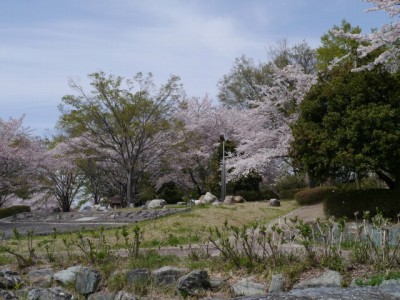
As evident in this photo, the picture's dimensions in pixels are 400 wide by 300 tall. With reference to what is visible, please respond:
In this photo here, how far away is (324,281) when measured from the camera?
5273 millimetres

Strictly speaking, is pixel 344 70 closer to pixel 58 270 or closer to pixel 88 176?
pixel 58 270

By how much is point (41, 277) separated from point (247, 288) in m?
3.04

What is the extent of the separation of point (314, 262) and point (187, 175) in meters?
21.6

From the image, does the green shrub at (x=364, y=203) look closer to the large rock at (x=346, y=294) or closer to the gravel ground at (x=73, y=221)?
the gravel ground at (x=73, y=221)

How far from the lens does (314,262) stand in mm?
5680

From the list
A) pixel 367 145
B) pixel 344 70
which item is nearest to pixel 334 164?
pixel 367 145

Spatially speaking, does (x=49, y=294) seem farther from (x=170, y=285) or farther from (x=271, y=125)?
(x=271, y=125)

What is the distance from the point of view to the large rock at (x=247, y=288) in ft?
18.0

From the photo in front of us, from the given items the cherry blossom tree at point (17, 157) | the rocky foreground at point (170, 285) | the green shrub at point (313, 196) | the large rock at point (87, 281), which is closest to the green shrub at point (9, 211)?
the cherry blossom tree at point (17, 157)

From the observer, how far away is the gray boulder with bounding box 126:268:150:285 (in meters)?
6.01

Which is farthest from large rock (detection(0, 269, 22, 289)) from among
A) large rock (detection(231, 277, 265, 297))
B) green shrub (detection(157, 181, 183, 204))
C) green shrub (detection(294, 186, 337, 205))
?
green shrub (detection(157, 181, 183, 204))

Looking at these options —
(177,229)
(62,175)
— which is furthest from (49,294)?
(62,175)

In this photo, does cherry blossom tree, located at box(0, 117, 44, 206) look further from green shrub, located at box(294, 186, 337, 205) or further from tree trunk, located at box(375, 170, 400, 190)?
tree trunk, located at box(375, 170, 400, 190)

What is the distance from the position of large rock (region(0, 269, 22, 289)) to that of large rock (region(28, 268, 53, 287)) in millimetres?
169
